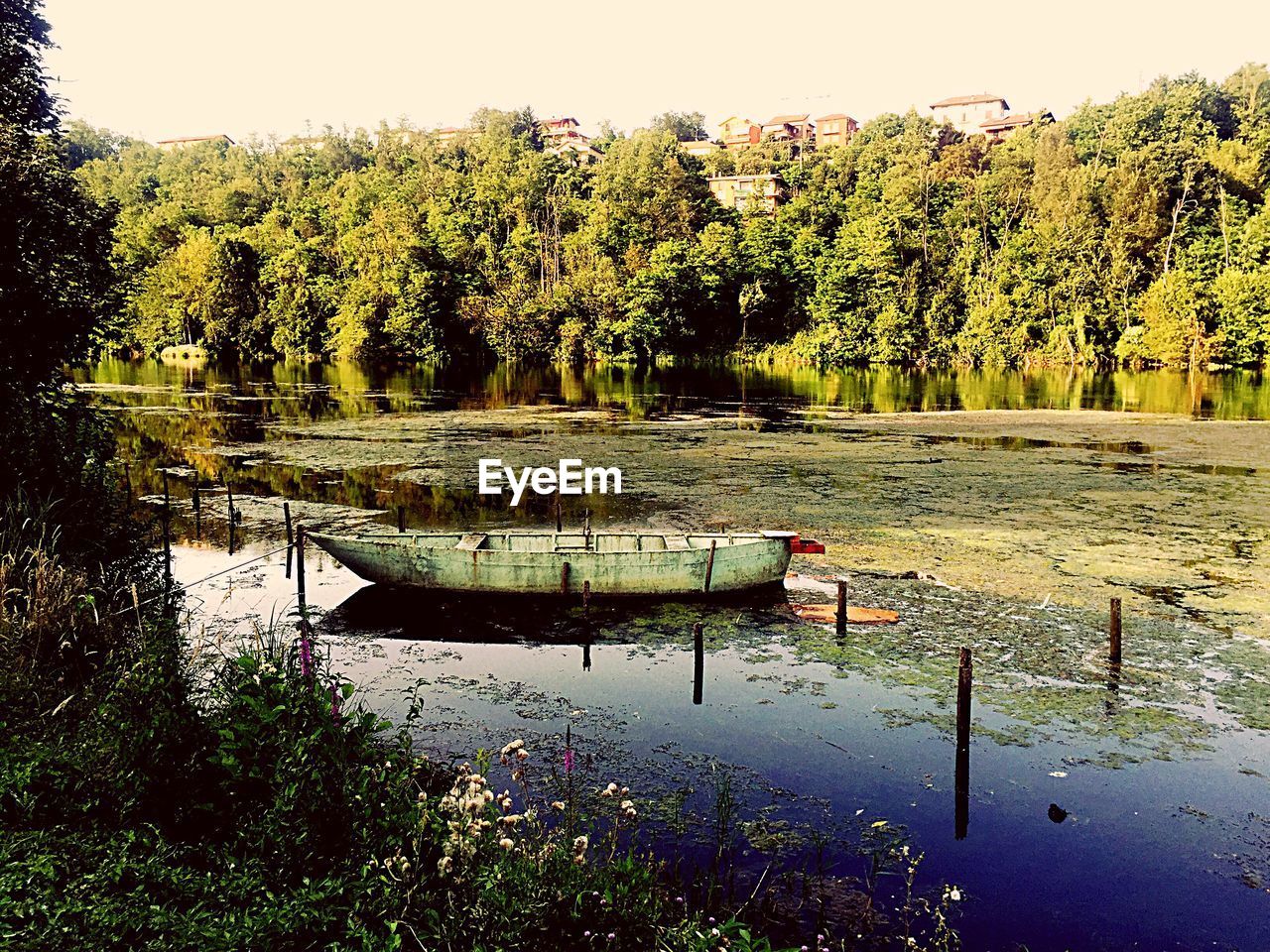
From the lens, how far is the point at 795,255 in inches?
3371

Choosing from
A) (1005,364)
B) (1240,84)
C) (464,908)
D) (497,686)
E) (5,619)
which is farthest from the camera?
(1240,84)

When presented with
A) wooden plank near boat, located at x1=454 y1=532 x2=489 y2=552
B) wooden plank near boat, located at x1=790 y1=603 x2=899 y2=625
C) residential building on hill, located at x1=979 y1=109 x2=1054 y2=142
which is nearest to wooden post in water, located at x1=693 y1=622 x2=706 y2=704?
wooden plank near boat, located at x1=790 y1=603 x2=899 y2=625

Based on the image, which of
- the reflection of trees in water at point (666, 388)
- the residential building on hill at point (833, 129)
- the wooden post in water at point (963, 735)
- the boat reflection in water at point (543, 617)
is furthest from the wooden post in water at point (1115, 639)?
the residential building on hill at point (833, 129)

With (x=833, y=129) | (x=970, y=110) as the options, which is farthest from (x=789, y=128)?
(x=970, y=110)

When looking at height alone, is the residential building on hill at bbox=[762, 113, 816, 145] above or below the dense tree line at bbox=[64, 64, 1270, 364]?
above

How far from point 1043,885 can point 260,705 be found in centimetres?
685

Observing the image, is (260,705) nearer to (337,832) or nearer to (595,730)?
(337,832)

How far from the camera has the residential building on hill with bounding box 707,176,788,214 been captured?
101 metres

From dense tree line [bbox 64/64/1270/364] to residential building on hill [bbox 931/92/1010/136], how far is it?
25.0 m

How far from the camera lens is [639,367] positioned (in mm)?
78750

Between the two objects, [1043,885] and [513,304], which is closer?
[1043,885]

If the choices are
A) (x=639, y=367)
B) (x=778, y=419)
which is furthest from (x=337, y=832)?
(x=639, y=367)

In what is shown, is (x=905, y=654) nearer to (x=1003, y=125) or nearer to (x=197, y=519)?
(x=197, y=519)

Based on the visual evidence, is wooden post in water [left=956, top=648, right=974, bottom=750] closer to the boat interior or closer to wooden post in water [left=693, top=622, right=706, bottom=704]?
wooden post in water [left=693, top=622, right=706, bottom=704]
